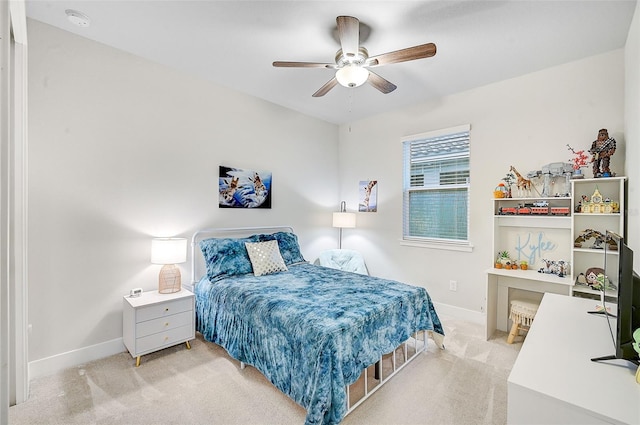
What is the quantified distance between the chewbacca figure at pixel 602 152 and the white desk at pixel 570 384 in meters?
1.66

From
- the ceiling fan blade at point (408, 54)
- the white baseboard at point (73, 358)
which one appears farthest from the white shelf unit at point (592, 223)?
the white baseboard at point (73, 358)

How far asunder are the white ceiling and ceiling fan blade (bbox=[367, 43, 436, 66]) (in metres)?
0.33

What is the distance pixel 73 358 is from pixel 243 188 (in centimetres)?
228

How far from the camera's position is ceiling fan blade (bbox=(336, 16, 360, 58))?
1.88 meters

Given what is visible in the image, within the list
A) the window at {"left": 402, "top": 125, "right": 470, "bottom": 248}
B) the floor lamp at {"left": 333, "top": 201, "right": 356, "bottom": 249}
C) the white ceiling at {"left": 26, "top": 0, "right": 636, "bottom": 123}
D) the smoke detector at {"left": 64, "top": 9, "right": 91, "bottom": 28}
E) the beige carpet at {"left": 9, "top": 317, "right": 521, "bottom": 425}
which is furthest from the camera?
the floor lamp at {"left": 333, "top": 201, "right": 356, "bottom": 249}

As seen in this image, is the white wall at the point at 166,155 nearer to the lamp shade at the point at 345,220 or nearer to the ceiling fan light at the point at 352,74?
the lamp shade at the point at 345,220

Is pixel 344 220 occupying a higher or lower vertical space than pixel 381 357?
higher

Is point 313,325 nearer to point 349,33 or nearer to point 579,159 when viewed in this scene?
point 349,33

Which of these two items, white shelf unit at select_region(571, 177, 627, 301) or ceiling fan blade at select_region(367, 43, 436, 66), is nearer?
ceiling fan blade at select_region(367, 43, 436, 66)

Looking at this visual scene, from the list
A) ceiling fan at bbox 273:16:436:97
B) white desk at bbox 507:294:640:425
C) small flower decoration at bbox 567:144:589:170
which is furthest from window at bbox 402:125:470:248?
white desk at bbox 507:294:640:425

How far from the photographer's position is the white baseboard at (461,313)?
3471 mm

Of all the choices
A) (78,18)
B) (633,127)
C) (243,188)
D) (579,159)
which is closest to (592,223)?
(579,159)

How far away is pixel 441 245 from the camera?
383cm

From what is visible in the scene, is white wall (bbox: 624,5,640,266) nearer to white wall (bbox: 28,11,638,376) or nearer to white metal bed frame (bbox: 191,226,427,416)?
white wall (bbox: 28,11,638,376)
